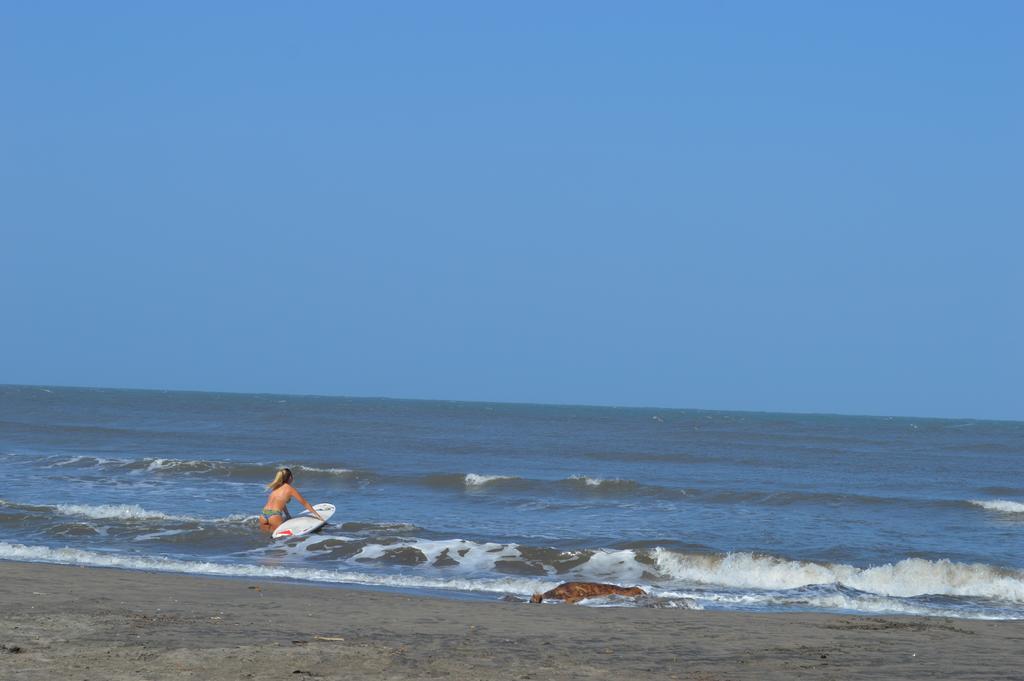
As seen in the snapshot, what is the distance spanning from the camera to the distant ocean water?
49.8 ft

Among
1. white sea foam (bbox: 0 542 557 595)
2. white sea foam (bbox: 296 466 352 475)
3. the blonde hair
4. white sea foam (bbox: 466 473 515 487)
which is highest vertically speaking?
the blonde hair

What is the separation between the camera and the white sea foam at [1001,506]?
24.6m

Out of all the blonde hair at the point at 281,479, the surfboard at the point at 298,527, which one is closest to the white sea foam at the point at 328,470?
the blonde hair at the point at 281,479

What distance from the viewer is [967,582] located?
15398 millimetres

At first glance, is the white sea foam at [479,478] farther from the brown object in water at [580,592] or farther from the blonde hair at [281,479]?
the brown object in water at [580,592]

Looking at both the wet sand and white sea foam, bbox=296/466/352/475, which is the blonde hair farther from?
white sea foam, bbox=296/466/352/475

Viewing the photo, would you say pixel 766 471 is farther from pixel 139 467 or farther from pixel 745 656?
pixel 745 656

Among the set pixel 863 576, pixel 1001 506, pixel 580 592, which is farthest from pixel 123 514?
pixel 1001 506

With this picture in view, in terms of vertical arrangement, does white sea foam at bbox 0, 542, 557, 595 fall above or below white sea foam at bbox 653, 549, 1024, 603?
below

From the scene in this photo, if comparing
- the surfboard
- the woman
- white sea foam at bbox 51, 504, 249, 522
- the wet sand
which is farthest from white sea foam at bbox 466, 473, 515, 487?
the wet sand

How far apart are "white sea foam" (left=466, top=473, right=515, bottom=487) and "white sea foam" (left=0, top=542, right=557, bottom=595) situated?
12.8 meters

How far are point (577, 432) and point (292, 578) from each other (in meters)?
44.4

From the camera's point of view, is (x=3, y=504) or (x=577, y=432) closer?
(x=3, y=504)

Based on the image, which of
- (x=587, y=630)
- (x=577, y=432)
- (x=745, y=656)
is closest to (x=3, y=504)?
(x=587, y=630)
